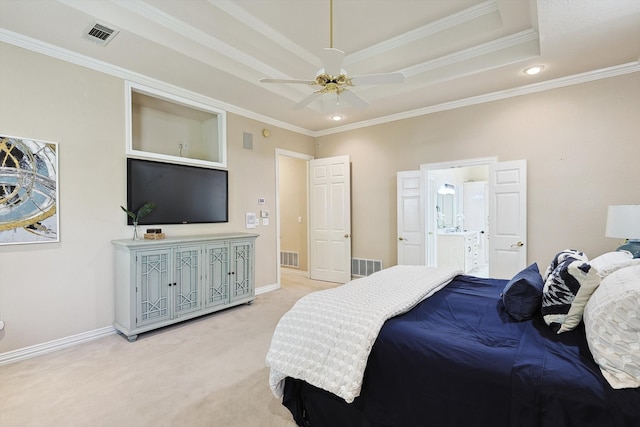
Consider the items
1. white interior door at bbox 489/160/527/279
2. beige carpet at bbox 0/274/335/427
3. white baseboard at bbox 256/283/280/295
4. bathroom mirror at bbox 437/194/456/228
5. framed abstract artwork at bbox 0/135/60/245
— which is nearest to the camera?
beige carpet at bbox 0/274/335/427

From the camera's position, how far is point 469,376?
133 cm

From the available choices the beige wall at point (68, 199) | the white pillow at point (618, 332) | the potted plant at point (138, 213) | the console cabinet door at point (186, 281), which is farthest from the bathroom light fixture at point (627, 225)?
the beige wall at point (68, 199)

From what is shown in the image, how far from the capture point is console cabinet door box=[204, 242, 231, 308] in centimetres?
381

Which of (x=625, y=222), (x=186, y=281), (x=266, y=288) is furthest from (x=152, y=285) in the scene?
(x=625, y=222)

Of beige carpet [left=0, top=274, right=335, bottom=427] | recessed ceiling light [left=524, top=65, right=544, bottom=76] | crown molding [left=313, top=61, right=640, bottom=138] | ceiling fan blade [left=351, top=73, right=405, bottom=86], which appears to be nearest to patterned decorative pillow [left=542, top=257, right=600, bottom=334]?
beige carpet [left=0, top=274, right=335, bottom=427]

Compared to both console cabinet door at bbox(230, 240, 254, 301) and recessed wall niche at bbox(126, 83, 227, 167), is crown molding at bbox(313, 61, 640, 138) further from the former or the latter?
console cabinet door at bbox(230, 240, 254, 301)

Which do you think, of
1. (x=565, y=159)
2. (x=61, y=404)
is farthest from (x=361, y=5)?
(x=61, y=404)

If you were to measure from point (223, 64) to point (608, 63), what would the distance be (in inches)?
172

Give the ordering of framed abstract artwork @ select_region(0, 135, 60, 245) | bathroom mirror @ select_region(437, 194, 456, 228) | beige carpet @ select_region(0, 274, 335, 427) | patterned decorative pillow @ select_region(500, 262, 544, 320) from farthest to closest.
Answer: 1. bathroom mirror @ select_region(437, 194, 456, 228)
2. framed abstract artwork @ select_region(0, 135, 60, 245)
3. beige carpet @ select_region(0, 274, 335, 427)
4. patterned decorative pillow @ select_region(500, 262, 544, 320)

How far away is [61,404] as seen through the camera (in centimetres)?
212

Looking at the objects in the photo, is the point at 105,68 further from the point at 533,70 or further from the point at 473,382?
the point at 533,70

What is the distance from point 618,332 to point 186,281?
3674mm

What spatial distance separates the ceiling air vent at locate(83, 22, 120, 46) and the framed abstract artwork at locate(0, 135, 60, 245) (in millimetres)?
1087

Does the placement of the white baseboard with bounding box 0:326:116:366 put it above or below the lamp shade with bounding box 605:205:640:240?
below
